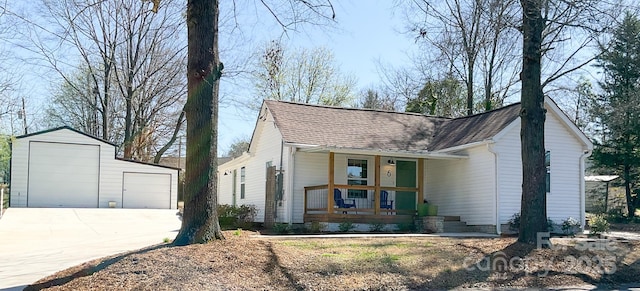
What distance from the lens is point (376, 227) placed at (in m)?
17.6

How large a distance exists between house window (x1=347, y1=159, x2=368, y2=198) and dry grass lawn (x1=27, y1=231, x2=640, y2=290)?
6.43 m

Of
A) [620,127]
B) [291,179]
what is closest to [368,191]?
[291,179]

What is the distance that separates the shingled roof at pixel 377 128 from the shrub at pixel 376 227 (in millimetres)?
2413

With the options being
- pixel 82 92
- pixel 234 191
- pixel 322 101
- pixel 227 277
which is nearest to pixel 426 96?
pixel 322 101

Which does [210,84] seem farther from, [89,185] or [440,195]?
[89,185]

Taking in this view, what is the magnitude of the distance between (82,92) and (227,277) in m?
31.2

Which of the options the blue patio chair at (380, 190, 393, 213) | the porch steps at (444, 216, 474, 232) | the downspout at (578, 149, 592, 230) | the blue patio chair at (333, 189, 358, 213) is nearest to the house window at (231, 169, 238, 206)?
the blue patio chair at (333, 189, 358, 213)

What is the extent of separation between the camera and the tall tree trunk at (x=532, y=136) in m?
12.3

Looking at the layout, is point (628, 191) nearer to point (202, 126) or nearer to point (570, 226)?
point (570, 226)

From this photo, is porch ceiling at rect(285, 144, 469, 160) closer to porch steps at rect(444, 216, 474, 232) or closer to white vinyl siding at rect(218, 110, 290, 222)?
white vinyl siding at rect(218, 110, 290, 222)

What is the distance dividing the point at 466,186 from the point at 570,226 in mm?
3427

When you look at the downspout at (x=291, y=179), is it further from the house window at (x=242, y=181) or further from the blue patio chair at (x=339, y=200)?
the house window at (x=242, y=181)

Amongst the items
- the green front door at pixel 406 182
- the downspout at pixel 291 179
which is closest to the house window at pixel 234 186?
the downspout at pixel 291 179

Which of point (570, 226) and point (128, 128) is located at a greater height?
point (128, 128)
